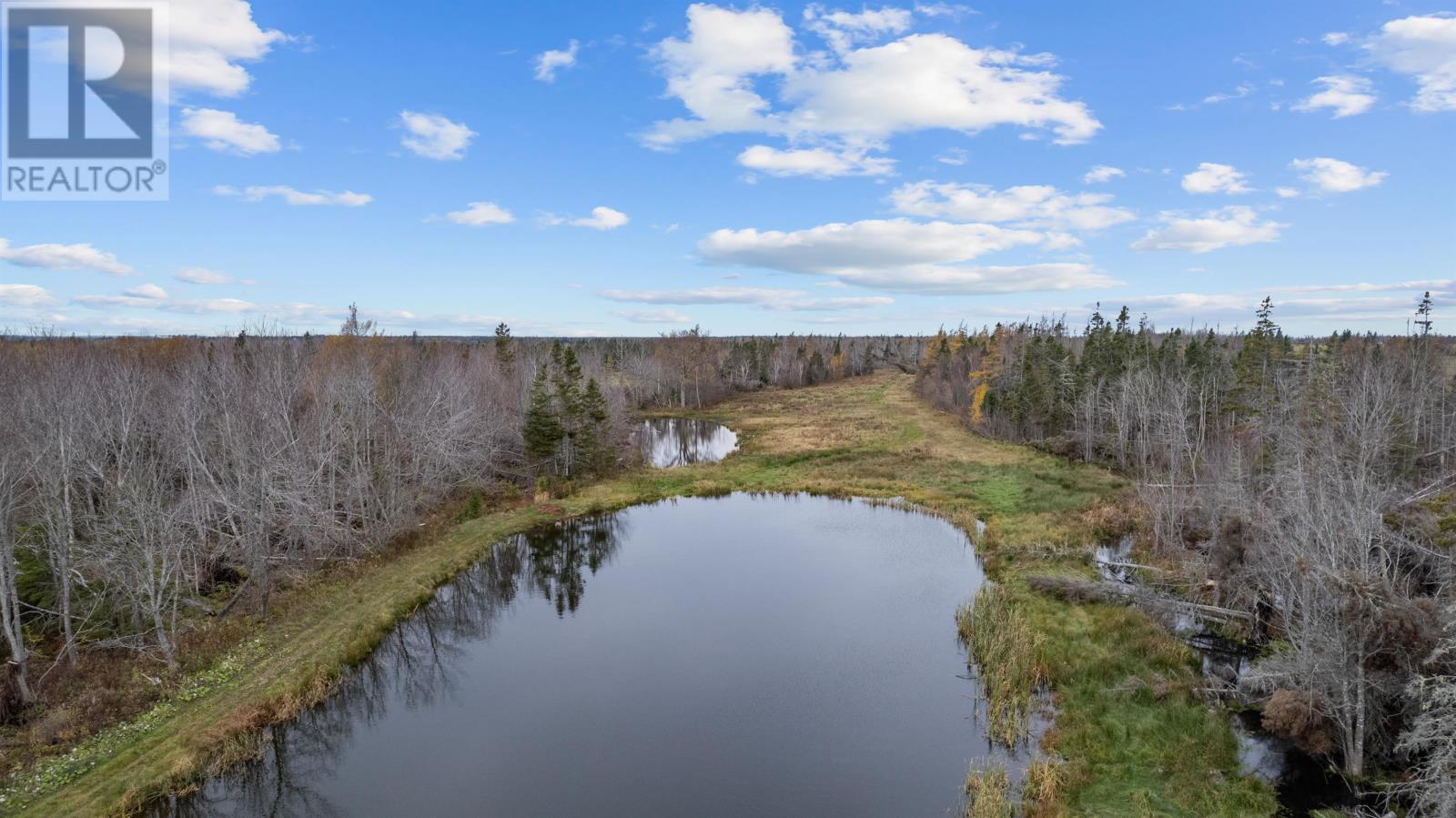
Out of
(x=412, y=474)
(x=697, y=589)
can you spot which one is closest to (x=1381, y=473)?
(x=697, y=589)

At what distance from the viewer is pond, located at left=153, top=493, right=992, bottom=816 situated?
645 inches

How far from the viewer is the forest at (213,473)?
20484 millimetres

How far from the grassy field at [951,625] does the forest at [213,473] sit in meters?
2.07

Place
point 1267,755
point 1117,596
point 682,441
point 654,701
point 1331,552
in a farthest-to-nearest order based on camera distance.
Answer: point 682,441 < point 1117,596 < point 654,701 < point 1267,755 < point 1331,552

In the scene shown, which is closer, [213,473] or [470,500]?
[213,473]

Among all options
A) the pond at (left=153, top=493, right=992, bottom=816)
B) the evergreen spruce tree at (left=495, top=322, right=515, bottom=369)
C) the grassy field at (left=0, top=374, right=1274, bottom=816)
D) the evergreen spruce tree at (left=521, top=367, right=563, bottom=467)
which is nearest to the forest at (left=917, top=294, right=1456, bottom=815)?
the grassy field at (left=0, top=374, right=1274, bottom=816)

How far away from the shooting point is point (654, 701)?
806 inches

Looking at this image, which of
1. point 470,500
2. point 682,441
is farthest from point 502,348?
point 470,500

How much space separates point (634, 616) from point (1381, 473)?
31822 mm

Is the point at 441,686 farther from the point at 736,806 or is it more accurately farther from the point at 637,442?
the point at 637,442

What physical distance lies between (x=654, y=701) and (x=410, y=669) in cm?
921

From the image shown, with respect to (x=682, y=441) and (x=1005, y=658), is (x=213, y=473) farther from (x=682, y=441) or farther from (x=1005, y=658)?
(x=682, y=441)

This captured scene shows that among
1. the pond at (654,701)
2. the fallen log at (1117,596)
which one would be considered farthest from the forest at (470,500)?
the pond at (654,701)

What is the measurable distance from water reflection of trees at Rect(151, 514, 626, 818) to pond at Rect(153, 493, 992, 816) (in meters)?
0.07
